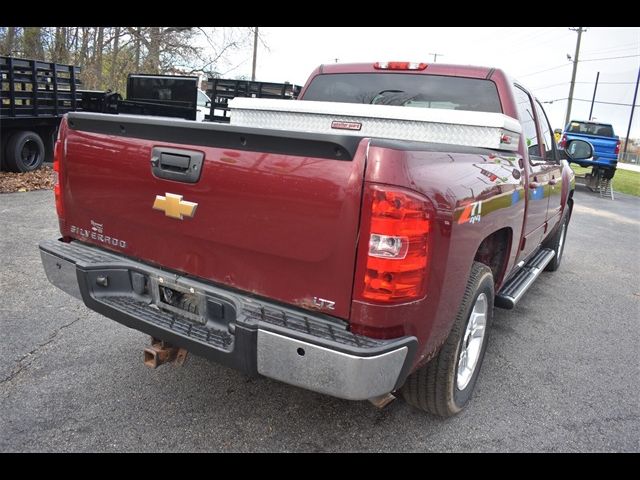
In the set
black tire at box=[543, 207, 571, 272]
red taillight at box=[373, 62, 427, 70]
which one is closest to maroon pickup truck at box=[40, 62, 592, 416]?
red taillight at box=[373, 62, 427, 70]

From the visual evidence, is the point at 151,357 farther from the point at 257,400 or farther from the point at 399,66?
the point at 399,66

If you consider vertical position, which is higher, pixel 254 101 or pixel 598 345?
pixel 254 101

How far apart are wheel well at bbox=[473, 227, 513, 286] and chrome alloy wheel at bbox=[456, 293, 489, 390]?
1.03 feet

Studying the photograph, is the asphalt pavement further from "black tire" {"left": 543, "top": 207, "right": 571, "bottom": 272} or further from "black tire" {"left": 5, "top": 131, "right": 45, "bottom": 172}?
"black tire" {"left": 5, "top": 131, "right": 45, "bottom": 172}

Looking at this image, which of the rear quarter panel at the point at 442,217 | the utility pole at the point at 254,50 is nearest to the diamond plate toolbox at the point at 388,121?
the rear quarter panel at the point at 442,217

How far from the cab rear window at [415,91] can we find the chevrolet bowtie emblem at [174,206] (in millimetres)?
2151

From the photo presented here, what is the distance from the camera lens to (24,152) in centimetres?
983

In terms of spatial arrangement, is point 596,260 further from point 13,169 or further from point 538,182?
point 13,169

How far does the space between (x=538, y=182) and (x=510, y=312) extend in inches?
57.5

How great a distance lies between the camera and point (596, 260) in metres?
7.19

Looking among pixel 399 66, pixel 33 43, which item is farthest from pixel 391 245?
pixel 33 43

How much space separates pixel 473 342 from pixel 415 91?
2.01 m
